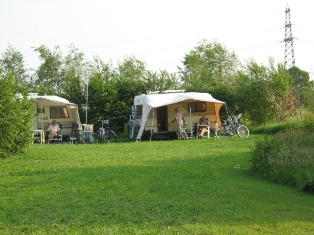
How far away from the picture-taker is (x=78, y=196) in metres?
8.05

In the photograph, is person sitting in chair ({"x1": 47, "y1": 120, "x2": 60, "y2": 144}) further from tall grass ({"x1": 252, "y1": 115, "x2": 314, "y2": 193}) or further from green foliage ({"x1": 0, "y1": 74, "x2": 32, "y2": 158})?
tall grass ({"x1": 252, "y1": 115, "x2": 314, "y2": 193})

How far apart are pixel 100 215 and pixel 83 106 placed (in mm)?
21889

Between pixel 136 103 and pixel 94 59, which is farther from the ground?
pixel 94 59

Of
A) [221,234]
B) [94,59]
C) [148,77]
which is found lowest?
[221,234]

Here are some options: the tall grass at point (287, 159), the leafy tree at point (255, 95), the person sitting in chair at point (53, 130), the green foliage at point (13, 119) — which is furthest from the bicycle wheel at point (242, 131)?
the green foliage at point (13, 119)

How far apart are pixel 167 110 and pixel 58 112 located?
17.5ft

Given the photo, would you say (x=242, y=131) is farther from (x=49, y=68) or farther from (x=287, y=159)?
(x=49, y=68)

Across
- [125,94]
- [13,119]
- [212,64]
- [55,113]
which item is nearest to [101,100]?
[125,94]

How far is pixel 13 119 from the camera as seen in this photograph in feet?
43.1

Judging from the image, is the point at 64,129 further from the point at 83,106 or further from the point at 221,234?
the point at 221,234

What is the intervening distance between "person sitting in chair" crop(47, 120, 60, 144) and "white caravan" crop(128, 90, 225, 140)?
372cm

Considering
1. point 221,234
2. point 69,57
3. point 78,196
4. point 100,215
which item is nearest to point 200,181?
point 78,196

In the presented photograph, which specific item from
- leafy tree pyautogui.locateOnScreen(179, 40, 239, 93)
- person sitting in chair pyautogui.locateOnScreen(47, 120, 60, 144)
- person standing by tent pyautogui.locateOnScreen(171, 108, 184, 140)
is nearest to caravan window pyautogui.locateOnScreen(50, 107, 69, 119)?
person sitting in chair pyautogui.locateOnScreen(47, 120, 60, 144)

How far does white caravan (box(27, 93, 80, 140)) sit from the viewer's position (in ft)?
77.9
